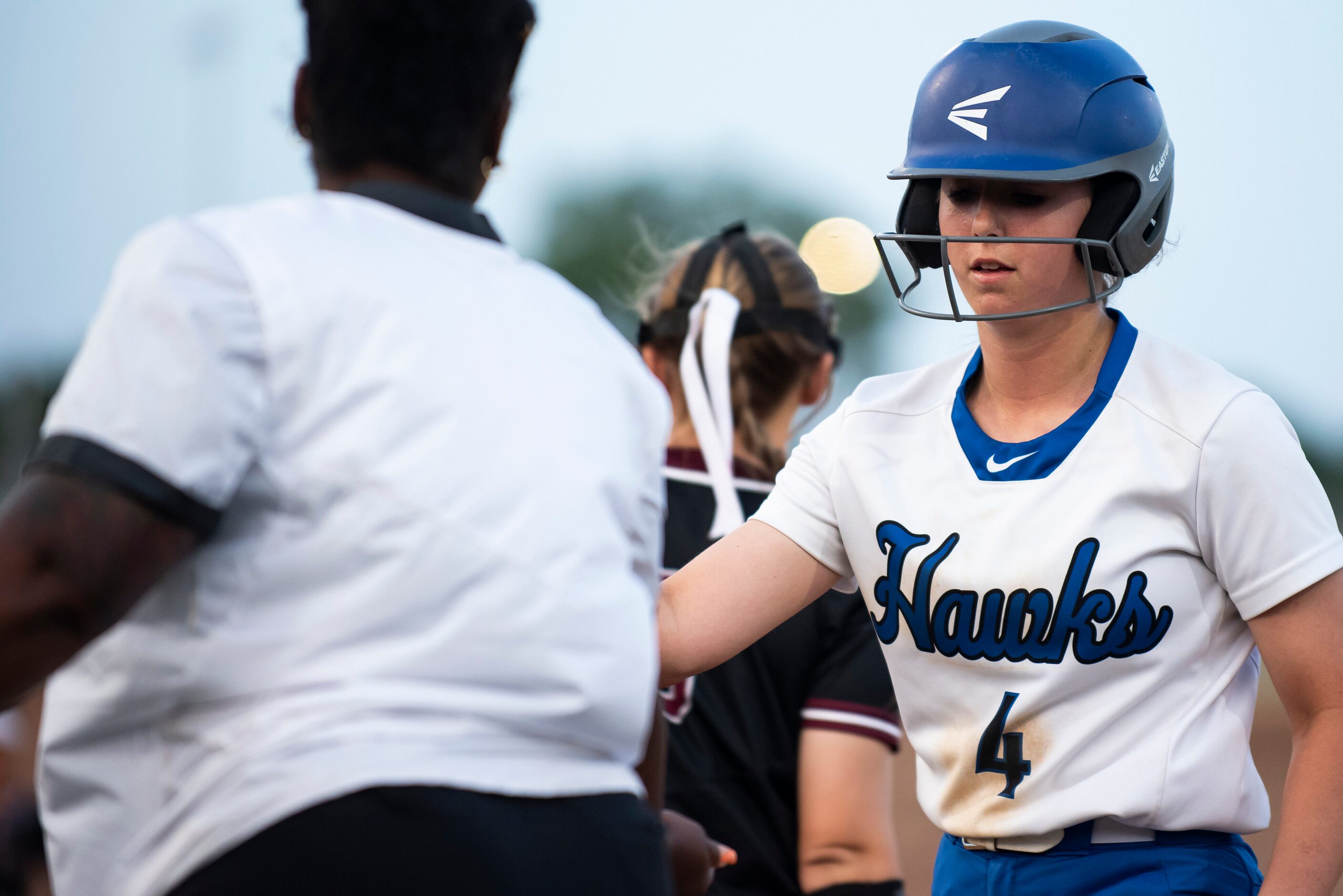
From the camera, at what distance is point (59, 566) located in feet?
4.44

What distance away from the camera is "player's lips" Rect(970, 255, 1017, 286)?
255 centimetres

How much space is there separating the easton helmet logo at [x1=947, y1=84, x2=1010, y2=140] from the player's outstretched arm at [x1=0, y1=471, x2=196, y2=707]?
1687 mm

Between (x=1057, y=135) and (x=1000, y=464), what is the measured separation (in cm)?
58

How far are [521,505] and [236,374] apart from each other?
313 mm

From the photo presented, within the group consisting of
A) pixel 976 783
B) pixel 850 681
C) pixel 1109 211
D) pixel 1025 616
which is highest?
pixel 1109 211

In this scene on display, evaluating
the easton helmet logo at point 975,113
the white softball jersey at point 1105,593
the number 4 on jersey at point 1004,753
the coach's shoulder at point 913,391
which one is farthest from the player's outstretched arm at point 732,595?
the easton helmet logo at point 975,113

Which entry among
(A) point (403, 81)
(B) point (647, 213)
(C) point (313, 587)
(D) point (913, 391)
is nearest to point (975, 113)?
(D) point (913, 391)

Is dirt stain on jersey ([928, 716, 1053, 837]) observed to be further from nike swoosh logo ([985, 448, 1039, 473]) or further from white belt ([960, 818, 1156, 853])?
nike swoosh logo ([985, 448, 1039, 473])

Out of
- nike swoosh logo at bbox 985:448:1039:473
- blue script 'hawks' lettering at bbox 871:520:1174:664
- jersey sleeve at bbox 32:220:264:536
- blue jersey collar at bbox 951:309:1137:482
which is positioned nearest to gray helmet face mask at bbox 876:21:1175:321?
blue jersey collar at bbox 951:309:1137:482

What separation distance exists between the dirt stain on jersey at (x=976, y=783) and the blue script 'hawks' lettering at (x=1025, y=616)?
132mm

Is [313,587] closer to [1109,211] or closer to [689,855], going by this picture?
[689,855]

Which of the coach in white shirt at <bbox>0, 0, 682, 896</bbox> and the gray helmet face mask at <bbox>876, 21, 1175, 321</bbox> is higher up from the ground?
the gray helmet face mask at <bbox>876, 21, 1175, 321</bbox>

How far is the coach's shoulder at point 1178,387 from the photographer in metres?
2.43

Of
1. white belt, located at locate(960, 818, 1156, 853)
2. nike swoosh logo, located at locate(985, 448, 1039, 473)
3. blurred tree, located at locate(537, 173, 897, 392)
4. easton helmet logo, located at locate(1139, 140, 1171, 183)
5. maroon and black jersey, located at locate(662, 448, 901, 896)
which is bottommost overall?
blurred tree, located at locate(537, 173, 897, 392)
